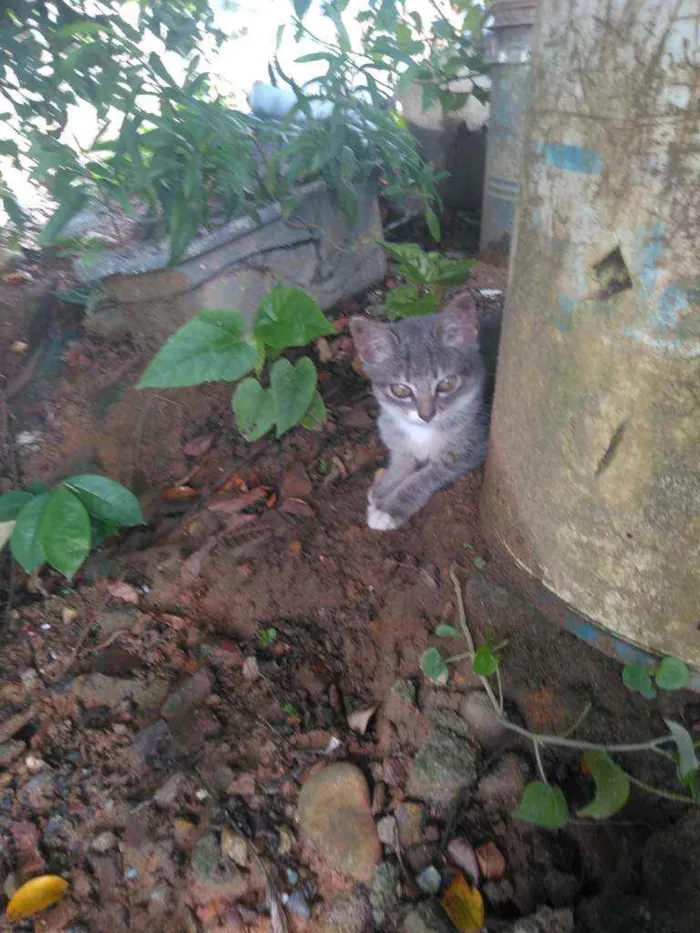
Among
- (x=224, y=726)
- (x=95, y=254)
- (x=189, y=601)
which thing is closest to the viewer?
(x=224, y=726)

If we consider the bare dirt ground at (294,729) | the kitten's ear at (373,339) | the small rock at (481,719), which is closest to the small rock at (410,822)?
the bare dirt ground at (294,729)

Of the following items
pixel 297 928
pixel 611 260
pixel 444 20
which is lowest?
pixel 297 928

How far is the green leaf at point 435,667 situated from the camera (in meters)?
1.80

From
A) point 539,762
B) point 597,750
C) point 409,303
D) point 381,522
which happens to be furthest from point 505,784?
point 409,303

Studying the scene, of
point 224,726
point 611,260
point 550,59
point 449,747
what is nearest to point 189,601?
Result: point 224,726

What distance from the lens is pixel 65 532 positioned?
6.42ft

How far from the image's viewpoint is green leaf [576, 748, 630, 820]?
1.40 m

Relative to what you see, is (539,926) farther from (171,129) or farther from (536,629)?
(171,129)

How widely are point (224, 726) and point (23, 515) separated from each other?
2.91 feet

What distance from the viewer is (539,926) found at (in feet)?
4.42

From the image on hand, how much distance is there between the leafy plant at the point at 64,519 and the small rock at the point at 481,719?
118 centimetres

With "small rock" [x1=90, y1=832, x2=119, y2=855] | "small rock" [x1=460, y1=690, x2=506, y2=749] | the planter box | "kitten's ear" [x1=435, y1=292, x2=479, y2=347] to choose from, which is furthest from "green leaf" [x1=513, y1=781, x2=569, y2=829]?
the planter box

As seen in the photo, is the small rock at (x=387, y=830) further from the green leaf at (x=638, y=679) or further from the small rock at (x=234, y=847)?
the green leaf at (x=638, y=679)

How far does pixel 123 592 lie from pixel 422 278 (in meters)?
1.82
